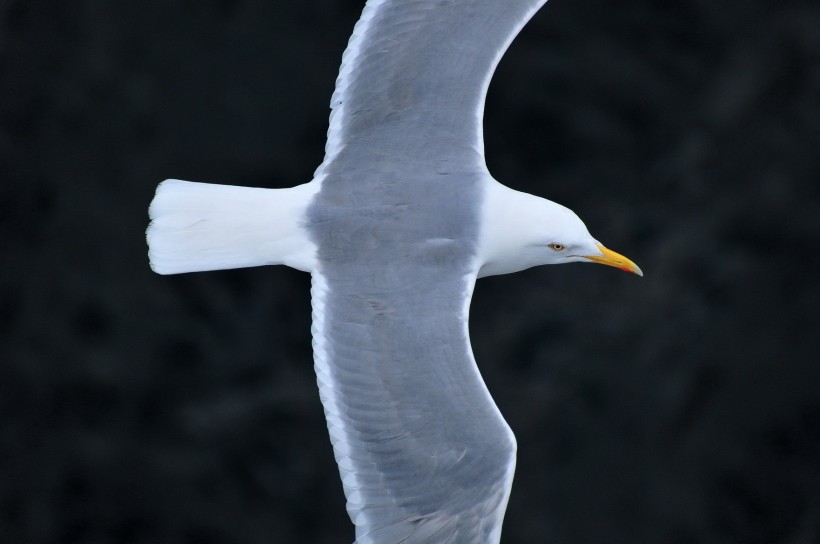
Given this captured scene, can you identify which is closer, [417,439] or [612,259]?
[417,439]

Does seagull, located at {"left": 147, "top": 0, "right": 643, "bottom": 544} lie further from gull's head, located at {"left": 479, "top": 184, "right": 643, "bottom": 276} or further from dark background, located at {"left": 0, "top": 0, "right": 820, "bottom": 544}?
dark background, located at {"left": 0, "top": 0, "right": 820, "bottom": 544}

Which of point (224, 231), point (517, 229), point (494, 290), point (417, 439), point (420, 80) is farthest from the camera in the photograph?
point (494, 290)

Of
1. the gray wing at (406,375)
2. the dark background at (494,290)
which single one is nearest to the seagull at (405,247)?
the gray wing at (406,375)

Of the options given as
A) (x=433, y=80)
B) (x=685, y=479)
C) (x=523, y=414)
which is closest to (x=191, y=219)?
(x=433, y=80)

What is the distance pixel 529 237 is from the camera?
8.27m

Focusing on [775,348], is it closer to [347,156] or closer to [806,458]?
[806,458]

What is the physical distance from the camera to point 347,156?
830 cm

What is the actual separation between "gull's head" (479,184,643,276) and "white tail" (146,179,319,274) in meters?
1.05

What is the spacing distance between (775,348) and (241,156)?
371cm

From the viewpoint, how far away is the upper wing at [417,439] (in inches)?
292

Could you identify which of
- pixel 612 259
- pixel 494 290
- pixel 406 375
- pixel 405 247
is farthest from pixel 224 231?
pixel 612 259

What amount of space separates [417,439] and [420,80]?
2217mm

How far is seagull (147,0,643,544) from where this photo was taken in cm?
743

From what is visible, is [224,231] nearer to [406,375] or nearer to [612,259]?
[406,375]
